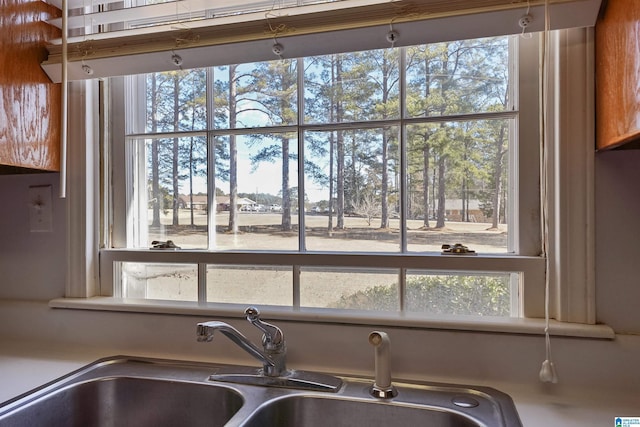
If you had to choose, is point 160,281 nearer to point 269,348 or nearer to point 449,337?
point 269,348

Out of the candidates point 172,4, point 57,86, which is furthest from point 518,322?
point 57,86

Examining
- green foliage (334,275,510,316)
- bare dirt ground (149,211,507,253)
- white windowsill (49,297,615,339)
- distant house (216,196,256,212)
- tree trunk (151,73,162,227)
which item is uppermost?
tree trunk (151,73,162,227)

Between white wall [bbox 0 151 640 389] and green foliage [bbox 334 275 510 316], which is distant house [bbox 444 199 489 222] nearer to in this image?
green foliage [bbox 334 275 510 316]

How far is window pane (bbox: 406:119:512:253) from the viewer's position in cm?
108

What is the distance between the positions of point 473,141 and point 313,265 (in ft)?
1.91

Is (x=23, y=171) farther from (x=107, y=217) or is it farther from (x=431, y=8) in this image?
(x=431, y=8)

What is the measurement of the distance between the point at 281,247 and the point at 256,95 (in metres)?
0.50

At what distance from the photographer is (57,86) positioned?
4.03 feet

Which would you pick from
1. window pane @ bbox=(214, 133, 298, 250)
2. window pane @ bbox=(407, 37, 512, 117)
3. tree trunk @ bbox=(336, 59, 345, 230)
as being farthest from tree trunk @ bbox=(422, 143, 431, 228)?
window pane @ bbox=(214, 133, 298, 250)

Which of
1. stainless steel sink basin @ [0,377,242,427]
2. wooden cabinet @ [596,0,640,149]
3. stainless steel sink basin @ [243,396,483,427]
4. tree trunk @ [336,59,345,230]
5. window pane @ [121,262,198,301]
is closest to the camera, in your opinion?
wooden cabinet @ [596,0,640,149]

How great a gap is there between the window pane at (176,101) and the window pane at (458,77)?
0.69m

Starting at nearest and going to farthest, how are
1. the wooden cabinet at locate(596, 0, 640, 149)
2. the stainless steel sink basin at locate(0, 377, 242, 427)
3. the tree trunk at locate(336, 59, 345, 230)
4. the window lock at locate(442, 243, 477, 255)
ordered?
1. the wooden cabinet at locate(596, 0, 640, 149)
2. the stainless steel sink basin at locate(0, 377, 242, 427)
3. the window lock at locate(442, 243, 477, 255)
4. the tree trunk at locate(336, 59, 345, 230)

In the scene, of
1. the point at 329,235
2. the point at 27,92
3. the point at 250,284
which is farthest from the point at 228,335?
the point at 27,92

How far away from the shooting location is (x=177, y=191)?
132 cm
